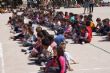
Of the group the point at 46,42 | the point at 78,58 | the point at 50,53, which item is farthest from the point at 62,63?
the point at 78,58

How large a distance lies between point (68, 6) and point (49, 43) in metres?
34.1

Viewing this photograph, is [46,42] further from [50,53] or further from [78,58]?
[78,58]

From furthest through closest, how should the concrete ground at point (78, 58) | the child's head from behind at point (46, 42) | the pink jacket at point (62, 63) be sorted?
the child's head from behind at point (46, 42)
the concrete ground at point (78, 58)
the pink jacket at point (62, 63)

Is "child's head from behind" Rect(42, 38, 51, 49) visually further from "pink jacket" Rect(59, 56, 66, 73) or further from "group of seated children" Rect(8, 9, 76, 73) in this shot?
"pink jacket" Rect(59, 56, 66, 73)

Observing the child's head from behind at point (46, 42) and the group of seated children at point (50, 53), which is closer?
the group of seated children at point (50, 53)

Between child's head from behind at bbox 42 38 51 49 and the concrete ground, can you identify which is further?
child's head from behind at bbox 42 38 51 49

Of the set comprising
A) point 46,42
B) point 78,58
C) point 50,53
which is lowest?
point 78,58

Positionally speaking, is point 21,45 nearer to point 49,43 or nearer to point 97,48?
point 97,48

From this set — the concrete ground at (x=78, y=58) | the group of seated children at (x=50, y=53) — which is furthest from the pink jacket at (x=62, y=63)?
the concrete ground at (x=78, y=58)

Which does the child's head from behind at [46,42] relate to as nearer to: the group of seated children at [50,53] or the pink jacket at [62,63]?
the group of seated children at [50,53]

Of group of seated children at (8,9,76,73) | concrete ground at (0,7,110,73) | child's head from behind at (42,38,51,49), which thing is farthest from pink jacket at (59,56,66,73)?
child's head from behind at (42,38,51,49)

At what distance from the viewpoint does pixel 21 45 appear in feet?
55.7

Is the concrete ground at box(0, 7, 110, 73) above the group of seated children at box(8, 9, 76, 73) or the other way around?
the other way around

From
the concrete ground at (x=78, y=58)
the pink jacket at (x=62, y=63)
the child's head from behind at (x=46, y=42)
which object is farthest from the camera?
the child's head from behind at (x=46, y=42)
